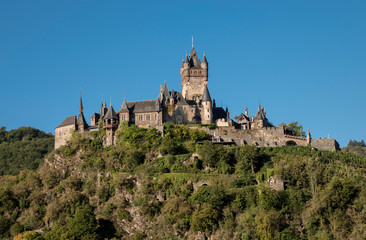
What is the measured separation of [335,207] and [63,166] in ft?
113

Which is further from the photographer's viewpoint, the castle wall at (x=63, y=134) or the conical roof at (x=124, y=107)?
the castle wall at (x=63, y=134)

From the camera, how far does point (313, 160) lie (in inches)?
2689

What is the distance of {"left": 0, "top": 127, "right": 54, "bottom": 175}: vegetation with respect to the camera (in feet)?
339

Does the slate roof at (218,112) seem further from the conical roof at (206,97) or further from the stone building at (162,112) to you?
the conical roof at (206,97)

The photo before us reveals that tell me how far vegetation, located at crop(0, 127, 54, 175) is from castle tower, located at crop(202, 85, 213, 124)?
32360mm

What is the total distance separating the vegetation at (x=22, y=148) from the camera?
103250 millimetres

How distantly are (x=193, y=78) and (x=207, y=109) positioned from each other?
7.55 m

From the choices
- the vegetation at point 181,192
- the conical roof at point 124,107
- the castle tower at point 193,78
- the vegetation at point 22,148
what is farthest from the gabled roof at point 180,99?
the vegetation at point 22,148

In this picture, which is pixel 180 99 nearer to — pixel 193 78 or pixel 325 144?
pixel 193 78

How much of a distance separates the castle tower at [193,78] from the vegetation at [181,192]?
1072 cm

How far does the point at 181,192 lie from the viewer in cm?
6738

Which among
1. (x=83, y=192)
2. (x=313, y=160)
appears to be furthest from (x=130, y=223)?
(x=313, y=160)

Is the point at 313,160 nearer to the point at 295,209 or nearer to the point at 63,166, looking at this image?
the point at 295,209

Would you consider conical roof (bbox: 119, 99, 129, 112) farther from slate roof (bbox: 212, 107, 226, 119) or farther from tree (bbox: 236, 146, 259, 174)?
tree (bbox: 236, 146, 259, 174)
